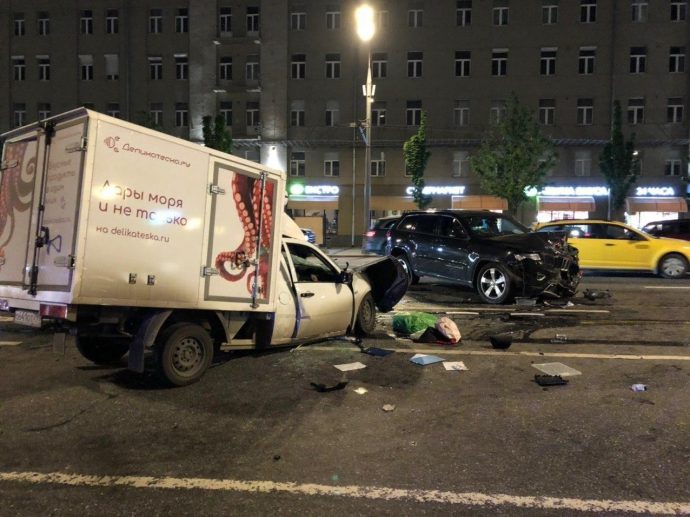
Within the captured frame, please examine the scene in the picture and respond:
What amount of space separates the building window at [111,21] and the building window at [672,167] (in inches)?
1474

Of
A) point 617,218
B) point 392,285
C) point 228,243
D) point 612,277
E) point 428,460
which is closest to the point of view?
point 428,460

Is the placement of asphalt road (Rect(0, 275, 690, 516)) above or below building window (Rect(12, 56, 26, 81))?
below

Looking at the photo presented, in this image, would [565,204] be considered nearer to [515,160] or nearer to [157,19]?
[515,160]

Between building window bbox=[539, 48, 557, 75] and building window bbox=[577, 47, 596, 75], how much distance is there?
1.53 metres

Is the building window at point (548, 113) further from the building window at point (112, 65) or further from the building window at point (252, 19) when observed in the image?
the building window at point (112, 65)

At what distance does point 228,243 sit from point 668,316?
7.59 metres

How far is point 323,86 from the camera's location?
37.5 m

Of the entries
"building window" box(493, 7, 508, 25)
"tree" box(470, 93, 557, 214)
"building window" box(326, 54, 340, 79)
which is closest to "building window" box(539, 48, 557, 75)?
"building window" box(493, 7, 508, 25)

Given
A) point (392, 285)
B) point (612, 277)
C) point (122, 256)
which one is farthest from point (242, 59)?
point (122, 256)

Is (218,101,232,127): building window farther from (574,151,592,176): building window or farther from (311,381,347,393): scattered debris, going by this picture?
(311,381,347,393): scattered debris

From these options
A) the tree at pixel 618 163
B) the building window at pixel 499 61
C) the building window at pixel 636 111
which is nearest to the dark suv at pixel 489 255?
the tree at pixel 618 163

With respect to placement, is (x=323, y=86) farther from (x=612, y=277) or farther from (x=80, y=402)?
(x=80, y=402)

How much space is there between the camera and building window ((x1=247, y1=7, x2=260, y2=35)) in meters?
38.5

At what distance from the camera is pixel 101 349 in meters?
6.48
